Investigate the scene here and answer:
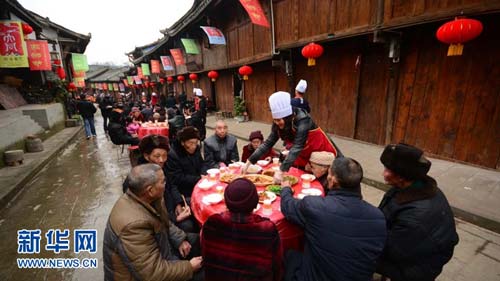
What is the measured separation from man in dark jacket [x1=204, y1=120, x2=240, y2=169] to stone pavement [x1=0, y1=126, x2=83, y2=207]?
4981mm

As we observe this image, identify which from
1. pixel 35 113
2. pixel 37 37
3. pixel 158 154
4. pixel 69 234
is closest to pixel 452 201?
pixel 158 154

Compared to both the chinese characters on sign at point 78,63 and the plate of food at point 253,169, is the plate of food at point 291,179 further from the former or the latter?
the chinese characters on sign at point 78,63

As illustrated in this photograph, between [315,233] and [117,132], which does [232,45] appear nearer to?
[117,132]

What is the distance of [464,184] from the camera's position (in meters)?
4.76

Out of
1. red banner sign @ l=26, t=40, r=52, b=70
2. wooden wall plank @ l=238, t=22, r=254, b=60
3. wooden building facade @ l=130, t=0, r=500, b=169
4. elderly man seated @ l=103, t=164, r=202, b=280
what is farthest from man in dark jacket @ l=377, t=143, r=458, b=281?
red banner sign @ l=26, t=40, r=52, b=70

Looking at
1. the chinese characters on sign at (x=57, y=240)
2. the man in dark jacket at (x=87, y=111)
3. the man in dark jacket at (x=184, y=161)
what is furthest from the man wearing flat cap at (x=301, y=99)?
the man in dark jacket at (x=87, y=111)

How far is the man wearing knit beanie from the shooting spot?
185 cm

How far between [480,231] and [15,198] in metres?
9.64

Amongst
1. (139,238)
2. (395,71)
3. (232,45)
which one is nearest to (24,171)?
(139,238)

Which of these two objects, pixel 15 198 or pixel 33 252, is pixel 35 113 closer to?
pixel 15 198

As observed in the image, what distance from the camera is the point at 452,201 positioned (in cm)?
421

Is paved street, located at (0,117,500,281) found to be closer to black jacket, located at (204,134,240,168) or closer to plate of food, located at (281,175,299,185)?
plate of food, located at (281,175,299,185)

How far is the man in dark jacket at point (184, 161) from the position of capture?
372cm

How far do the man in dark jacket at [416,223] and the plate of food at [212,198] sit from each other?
1.80 m
